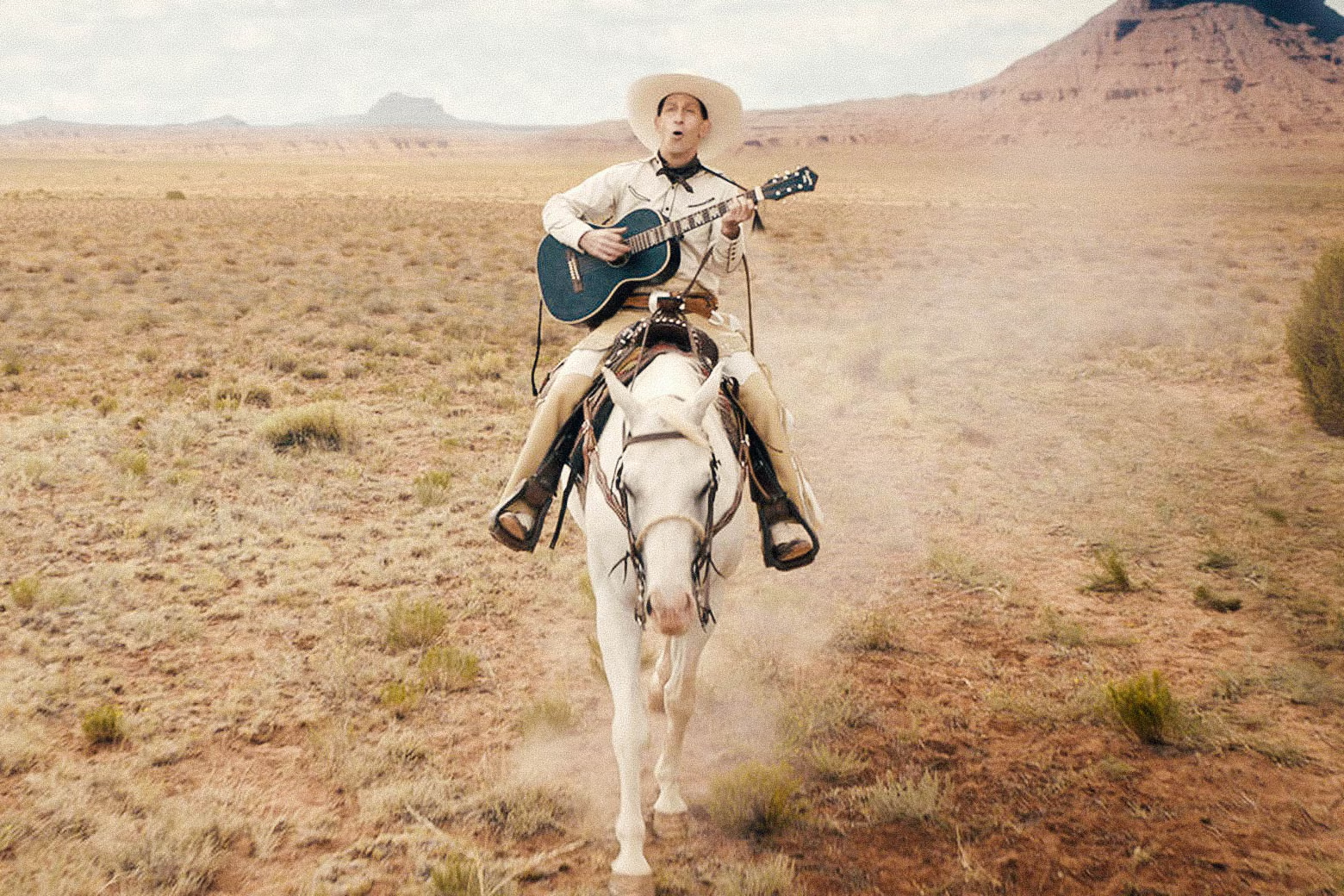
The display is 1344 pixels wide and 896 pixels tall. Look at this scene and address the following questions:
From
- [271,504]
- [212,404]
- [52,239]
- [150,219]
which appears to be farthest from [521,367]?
[150,219]

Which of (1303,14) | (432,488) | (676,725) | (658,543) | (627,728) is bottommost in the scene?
(432,488)

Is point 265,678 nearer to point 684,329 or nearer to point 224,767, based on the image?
point 224,767

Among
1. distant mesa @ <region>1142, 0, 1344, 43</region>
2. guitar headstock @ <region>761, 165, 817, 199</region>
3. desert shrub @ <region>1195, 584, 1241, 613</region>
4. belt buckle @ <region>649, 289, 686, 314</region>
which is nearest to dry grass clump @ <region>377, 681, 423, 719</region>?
belt buckle @ <region>649, 289, 686, 314</region>

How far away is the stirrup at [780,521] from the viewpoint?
12.4 feet

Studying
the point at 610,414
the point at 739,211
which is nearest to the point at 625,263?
the point at 739,211

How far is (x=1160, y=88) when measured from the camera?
481ft

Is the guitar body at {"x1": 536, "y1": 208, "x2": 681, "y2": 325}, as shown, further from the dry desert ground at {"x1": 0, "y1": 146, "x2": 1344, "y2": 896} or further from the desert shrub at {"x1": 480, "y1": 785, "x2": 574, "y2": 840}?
the desert shrub at {"x1": 480, "y1": 785, "x2": 574, "y2": 840}

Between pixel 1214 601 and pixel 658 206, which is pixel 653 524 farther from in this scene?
pixel 1214 601

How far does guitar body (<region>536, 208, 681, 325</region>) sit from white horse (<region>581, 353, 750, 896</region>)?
0.75 m

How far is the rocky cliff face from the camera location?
126562 millimetres

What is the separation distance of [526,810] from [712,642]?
1.97m

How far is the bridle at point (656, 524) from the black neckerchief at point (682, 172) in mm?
1710

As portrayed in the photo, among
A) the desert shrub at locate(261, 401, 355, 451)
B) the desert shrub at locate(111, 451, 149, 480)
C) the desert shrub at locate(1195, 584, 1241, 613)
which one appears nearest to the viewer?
the desert shrub at locate(1195, 584, 1241, 613)

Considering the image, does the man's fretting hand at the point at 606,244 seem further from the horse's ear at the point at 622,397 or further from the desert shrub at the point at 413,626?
the desert shrub at the point at 413,626
